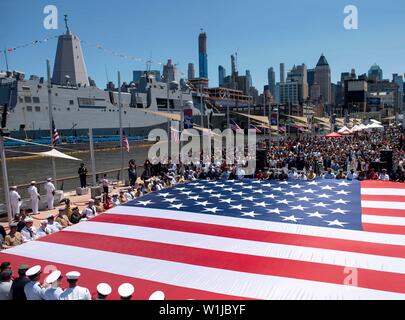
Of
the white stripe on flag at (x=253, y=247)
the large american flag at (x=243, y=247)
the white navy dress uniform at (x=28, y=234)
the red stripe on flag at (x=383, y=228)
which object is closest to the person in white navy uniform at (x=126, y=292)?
the large american flag at (x=243, y=247)

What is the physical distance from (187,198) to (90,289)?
551 centimetres

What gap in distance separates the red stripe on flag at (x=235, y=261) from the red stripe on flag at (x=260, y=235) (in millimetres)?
854

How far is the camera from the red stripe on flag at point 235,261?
5.91 m

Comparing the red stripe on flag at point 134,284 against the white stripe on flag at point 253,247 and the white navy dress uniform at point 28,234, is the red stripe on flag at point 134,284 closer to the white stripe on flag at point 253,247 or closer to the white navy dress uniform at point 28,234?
the white stripe on flag at point 253,247

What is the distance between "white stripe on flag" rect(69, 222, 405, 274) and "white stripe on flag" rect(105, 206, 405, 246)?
83 centimetres

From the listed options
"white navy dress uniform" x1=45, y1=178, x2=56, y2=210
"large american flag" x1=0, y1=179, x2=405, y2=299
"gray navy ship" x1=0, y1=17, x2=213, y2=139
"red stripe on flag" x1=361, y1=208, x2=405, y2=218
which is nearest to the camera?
"large american flag" x1=0, y1=179, x2=405, y2=299

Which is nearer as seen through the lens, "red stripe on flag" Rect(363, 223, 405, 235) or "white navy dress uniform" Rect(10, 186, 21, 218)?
"red stripe on flag" Rect(363, 223, 405, 235)

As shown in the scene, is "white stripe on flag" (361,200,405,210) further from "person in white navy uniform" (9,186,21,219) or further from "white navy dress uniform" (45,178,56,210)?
"person in white navy uniform" (9,186,21,219)

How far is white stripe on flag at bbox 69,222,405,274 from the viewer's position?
6.49 metres

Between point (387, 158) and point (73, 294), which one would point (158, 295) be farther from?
point (387, 158)

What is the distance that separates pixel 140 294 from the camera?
570 centimetres

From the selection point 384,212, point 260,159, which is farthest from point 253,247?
point 260,159

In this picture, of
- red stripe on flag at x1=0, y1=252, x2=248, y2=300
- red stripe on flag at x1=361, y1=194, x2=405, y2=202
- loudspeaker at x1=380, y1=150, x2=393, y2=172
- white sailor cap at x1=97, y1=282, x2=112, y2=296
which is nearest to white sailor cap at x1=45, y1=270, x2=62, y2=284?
red stripe on flag at x1=0, y1=252, x2=248, y2=300
